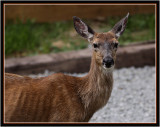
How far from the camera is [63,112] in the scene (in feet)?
12.9

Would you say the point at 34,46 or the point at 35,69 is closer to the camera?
the point at 35,69

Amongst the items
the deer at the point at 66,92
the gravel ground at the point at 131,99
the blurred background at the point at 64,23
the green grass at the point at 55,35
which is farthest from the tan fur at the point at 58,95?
the blurred background at the point at 64,23

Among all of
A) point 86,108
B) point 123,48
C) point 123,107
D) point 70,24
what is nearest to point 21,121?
point 86,108

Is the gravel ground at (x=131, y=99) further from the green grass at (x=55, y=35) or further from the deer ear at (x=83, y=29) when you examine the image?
the deer ear at (x=83, y=29)

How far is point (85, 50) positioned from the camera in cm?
723

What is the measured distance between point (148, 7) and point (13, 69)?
4.37m

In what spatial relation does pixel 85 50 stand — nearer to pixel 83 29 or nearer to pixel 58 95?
pixel 83 29

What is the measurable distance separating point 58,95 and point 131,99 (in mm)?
2404

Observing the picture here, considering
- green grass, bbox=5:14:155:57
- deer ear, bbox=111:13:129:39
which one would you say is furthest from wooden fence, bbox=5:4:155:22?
deer ear, bbox=111:13:129:39

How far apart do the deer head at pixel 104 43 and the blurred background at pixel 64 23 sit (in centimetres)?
360

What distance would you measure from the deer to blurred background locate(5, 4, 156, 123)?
1176 millimetres

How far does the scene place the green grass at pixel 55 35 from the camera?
25.4 ft

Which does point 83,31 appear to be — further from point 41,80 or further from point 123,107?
point 123,107

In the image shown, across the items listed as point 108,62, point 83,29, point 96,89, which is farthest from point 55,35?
point 108,62
